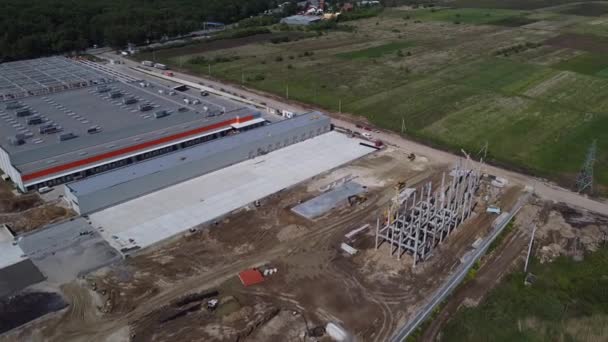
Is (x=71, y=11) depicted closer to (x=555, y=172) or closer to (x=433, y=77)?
(x=433, y=77)

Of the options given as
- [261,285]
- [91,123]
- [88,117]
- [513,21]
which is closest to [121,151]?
[91,123]

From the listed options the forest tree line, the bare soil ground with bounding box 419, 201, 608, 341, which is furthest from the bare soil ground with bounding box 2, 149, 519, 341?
the forest tree line

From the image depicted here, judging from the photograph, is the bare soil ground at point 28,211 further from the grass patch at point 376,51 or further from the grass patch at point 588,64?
the grass patch at point 588,64

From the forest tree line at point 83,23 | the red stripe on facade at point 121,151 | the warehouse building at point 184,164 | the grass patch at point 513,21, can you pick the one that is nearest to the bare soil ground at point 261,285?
the warehouse building at point 184,164

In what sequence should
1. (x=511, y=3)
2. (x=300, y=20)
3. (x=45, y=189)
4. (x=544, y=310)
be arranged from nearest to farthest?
1. (x=544, y=310)
2. (x=45, y=189)
3. (x=300, y=20)
4. (x=511, y=3)

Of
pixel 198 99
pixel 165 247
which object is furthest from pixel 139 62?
pixel 165 247

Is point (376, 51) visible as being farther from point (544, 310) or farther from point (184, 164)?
point (544, 310)

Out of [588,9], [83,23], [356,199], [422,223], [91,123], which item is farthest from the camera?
[588,9]

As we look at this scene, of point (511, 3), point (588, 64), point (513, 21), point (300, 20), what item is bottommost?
point (588, 64)
